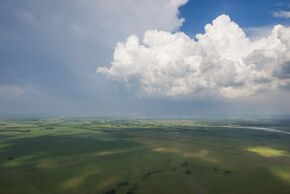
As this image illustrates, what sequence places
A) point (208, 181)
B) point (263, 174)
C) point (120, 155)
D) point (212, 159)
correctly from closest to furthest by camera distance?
1. point (208, 181)
2. point (263, 174)
3. point (212, 159)
4. point (120, 155)

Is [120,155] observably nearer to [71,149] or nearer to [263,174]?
[71,149]

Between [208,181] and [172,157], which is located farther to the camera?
[172,157]

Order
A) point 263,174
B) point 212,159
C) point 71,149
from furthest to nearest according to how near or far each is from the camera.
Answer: point 71,149 < point 212,159 < point 263,174

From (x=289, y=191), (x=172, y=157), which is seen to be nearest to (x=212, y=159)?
(x=172, y=157)

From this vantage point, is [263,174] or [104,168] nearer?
[263,174]

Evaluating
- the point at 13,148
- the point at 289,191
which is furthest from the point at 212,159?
the point at 13,148

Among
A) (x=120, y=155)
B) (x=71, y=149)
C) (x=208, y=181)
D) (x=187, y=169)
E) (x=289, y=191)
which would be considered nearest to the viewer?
(x=289, y=191)

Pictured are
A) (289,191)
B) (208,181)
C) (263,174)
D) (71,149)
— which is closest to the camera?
(289,191)

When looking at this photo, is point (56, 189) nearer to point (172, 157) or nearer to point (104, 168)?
point (104, 168)
